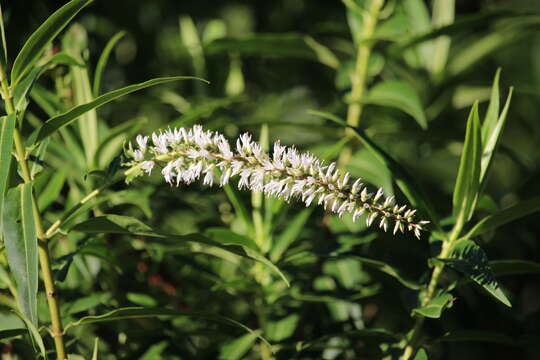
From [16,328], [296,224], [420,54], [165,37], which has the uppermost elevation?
[165,37]

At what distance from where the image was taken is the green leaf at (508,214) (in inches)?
49.4

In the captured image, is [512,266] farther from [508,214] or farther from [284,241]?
[284,241]

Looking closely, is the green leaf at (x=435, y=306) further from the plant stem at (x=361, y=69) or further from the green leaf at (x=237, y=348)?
the plant stem at (x=361, y=69)

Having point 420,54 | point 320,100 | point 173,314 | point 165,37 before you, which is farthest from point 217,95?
point 173,314

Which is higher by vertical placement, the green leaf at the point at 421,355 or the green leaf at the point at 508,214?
the green leaf at the point at 508,214

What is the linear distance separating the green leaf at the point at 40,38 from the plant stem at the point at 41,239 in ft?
0.09

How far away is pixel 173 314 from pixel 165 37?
80.5 inches

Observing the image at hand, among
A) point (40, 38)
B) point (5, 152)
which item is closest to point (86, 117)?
point (40, 38)

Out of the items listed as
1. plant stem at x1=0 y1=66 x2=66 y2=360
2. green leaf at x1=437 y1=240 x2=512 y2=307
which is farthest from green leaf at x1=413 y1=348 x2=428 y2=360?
plant stem at x1=0 y1=66 x2=66 y2=360

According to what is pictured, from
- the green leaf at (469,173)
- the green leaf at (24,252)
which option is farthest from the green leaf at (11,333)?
the green leaf at (469,173)

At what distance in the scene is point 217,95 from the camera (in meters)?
2.23

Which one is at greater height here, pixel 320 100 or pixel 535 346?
pixel 320 100

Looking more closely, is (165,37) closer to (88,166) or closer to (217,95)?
(217,95)

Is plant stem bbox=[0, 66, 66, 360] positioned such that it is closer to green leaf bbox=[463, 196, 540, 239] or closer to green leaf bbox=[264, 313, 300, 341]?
green leaf bbox=[264, 313, 300, 341]
